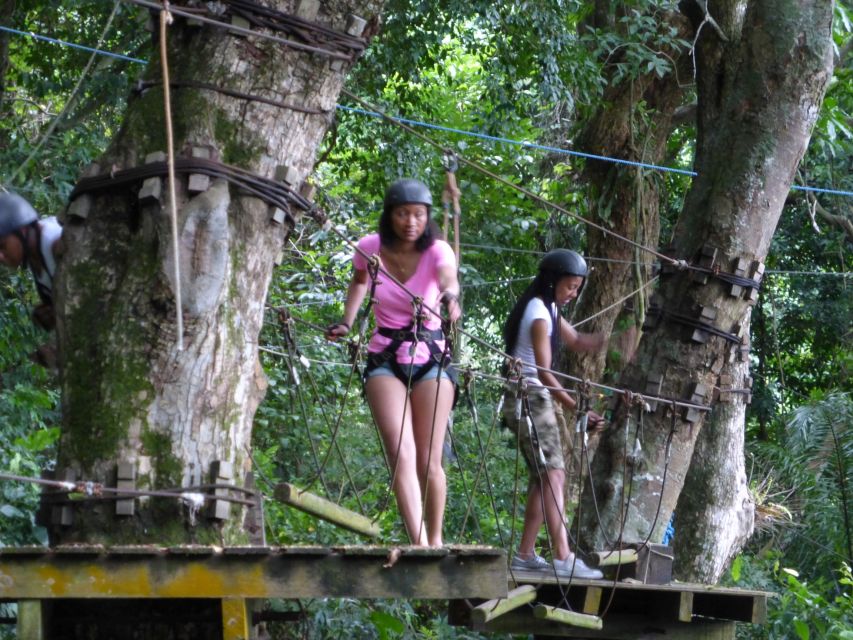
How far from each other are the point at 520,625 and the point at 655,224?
14.0ft

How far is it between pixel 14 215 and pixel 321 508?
120cm

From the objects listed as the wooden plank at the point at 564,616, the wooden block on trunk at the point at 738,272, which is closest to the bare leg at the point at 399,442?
the wooden plank at the point at 564,616

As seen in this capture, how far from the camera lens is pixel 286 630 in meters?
6.92

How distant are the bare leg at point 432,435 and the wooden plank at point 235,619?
3.37 feet

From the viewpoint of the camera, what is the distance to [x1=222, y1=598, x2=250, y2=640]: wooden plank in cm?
284

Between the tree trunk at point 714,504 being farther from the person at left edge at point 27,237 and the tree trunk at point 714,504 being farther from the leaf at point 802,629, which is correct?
the person at left edge at point 27,237

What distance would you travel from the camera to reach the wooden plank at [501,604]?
12.6 ft

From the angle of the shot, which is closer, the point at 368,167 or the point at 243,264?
the point at 243,264

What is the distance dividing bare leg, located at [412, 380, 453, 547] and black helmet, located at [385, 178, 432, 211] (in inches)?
22.0

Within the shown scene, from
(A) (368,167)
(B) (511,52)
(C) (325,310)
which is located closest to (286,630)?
(C) (325,310)

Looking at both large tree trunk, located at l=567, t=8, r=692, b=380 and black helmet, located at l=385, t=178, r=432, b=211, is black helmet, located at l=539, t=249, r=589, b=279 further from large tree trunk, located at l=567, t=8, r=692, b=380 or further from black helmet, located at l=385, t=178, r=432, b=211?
large tree trunk, located at l=567, t=8, r=692, b=380

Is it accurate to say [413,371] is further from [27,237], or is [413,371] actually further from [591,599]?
[591,599]

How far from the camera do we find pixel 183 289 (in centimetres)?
309

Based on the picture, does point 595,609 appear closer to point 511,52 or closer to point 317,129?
point 317,129
